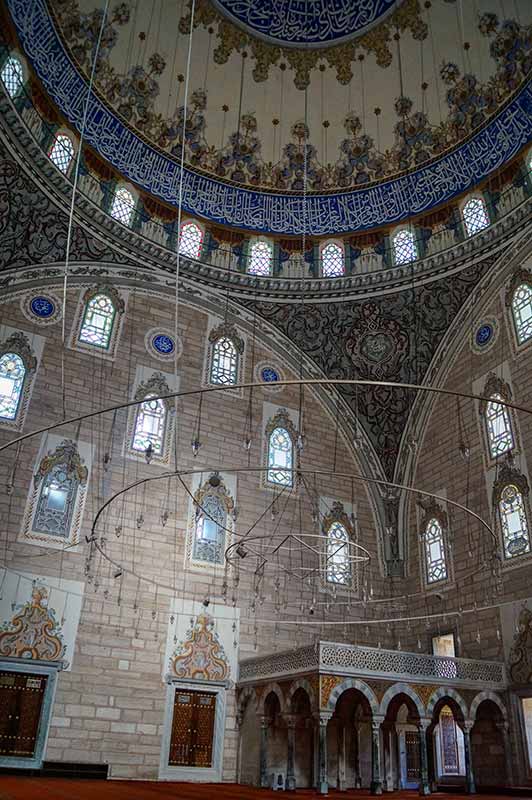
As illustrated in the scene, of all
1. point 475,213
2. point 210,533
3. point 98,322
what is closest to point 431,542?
point 210,533

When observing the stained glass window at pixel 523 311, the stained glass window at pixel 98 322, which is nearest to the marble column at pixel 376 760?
the stained glass window at pixel 523 311

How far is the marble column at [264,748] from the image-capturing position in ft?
33.6

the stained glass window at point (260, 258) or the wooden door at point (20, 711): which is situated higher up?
the stained glass window at point (260, 258)

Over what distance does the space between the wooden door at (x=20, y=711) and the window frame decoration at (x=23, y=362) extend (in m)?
3.65

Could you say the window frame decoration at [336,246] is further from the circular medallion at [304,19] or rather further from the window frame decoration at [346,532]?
the window frame decoration at [346,532]

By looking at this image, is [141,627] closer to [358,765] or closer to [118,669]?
[118,669]

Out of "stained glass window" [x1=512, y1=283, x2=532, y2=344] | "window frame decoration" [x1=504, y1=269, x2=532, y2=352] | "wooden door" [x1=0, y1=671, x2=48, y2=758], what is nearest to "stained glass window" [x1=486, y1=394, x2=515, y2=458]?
"window frame decoration" [x1=504, y1=269, x2=532, y2=352]

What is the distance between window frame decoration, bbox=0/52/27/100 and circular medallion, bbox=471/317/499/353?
868 centimetres

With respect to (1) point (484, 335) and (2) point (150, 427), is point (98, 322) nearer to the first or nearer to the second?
(2) point (150, 427)

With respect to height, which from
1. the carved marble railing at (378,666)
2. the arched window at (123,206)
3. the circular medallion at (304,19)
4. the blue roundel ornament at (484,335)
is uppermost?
the circular medallion at (304,19)

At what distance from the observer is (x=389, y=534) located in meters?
13.3

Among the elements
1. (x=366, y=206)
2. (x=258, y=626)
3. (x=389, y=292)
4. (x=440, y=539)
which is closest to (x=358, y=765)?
(x=258, y=626)

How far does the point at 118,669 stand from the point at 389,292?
27.6ft

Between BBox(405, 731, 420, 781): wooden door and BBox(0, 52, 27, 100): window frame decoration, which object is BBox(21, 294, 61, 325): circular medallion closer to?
BBox(0, 52, 27, 100): window frame decoration
